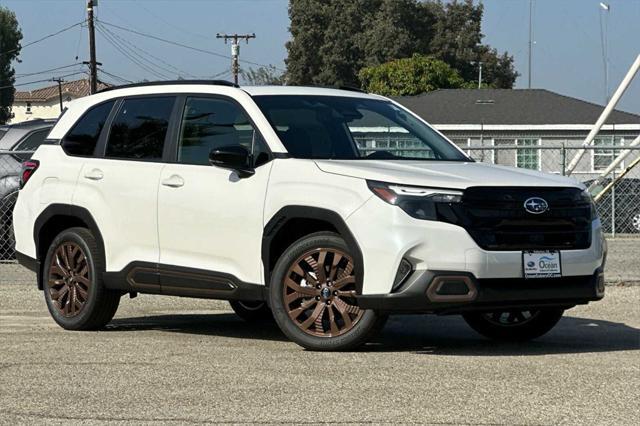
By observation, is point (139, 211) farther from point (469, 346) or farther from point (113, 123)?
point (469, 346)

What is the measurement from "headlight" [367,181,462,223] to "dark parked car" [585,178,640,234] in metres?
13.1

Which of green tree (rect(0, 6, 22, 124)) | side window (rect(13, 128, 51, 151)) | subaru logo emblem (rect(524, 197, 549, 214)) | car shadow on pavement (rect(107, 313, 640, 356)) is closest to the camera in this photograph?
subaru logo emblem (rect(524, 197, 549, 214))

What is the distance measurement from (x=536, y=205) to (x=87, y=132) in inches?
149

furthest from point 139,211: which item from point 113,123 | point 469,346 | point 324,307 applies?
point 469,346

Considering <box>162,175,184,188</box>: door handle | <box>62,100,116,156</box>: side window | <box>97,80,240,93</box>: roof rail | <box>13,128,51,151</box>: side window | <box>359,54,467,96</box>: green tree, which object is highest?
<box>359,54,467,96</box>: green tree

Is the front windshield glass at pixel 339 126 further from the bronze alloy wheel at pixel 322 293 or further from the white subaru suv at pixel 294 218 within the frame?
the bronze alloy wheel at pixel 322 293

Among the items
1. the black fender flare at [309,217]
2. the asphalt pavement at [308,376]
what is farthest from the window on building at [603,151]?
the black fender flare at [309,217]

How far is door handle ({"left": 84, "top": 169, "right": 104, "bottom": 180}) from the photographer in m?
10.2

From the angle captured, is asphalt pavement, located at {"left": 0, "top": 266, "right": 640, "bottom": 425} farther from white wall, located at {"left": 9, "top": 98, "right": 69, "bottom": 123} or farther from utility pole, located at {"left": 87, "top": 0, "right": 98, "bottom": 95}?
white wall, located at {"left": 9, "top": 98, "right": 69, "bottom": 123}

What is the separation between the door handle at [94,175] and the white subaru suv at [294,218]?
1 cm

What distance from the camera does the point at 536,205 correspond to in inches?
340

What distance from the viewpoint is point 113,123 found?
10406 mm

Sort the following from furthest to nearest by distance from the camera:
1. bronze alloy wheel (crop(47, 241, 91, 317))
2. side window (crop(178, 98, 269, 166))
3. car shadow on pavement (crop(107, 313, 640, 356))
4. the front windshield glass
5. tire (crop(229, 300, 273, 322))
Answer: tire (crop(229, 300, 273, 322)), bronze alloy wheel (crop(47, 241, 91, 317)), side window (crop(178, 98, 269, 166)), the front windshield glass, car shadow on pavement (crop(107, 313, 640, 356))

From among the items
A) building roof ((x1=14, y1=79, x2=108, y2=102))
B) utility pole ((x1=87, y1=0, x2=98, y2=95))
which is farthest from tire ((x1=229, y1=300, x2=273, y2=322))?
building roof ((x1=14, y1=79, x2=108, y2=102))
